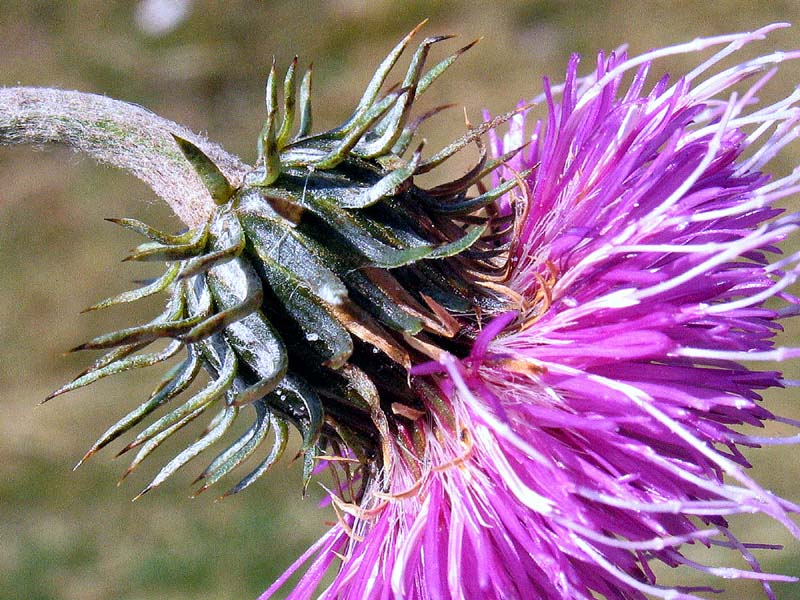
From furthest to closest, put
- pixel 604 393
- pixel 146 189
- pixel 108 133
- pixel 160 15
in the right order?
pixel 160 15
pixel 146 189
pixel 108 133
pixel 604 393

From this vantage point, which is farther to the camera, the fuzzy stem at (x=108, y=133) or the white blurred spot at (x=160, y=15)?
the white blurred spot at (x=160, y=15)

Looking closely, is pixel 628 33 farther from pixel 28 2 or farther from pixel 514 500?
pixel 514 500

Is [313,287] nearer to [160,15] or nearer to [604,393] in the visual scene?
[604,393]

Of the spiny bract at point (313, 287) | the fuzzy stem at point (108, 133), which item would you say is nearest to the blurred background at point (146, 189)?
the spiny bract at point (313, 287)

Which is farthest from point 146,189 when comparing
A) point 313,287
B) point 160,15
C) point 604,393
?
point 604,393

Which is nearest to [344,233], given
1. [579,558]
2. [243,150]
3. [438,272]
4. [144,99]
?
[438,272]

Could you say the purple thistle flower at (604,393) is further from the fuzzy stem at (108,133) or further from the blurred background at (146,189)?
the blurred background at (146,189)
